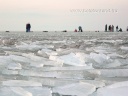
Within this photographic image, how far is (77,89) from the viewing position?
2131 millimetres

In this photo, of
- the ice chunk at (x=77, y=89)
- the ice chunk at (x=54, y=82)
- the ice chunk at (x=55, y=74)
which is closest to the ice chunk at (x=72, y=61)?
the ice chunk at (x=55, y=74)

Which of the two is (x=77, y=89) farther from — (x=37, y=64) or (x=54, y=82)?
(x=37, y=64)

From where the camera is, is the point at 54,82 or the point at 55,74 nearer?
the point at 54,82

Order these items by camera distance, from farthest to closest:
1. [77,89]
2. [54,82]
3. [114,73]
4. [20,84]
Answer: [114,73] < [54,82] < [20,84] < [77,89]

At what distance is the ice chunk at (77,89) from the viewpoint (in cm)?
206

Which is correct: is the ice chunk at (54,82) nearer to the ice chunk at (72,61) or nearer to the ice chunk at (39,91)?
the ice chunk at (39,91)

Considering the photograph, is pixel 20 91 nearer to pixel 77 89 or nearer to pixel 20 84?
pixel 20 84

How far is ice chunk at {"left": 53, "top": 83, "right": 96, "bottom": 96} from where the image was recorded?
2.06m

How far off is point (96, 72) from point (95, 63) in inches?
28.9

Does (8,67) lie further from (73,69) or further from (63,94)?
(63,94)

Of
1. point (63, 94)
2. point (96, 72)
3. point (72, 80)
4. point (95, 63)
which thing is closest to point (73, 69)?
point (96, 72)

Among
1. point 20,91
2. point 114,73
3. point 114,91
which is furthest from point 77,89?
point 114,73

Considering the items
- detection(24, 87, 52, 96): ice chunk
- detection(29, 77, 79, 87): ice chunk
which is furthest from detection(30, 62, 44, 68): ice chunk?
detection(24, 87, 52, 96): ice chunk

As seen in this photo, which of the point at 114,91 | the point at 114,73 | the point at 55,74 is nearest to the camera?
the point at 114,91
